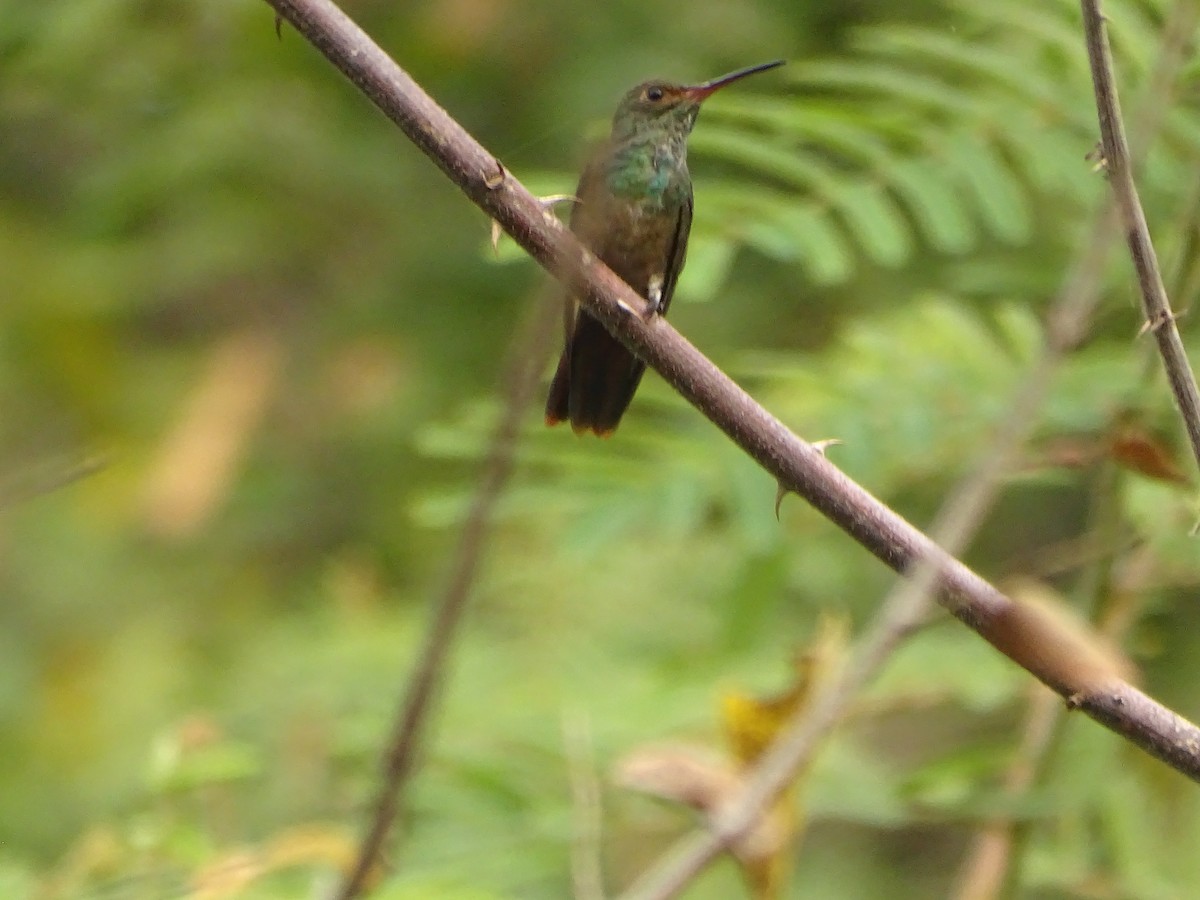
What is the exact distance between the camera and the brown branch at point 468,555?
1.20 m

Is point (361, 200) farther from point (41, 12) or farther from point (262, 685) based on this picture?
point (262, 685)

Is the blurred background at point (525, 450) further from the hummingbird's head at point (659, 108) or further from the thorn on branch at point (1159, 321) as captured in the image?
the thorn on branch at point (1159, 321)

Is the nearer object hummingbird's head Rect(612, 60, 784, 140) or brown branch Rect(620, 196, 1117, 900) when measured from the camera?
brown branch Rect(620, 196, 1117, 900)

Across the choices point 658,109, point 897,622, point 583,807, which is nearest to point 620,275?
point 658,109

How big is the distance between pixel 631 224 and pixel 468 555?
216 cm

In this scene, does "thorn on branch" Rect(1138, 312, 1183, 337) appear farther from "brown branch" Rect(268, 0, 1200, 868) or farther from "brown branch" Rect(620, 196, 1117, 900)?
"brown branch" Rect(268, 0, 1200, 868)

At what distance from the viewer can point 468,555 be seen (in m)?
1.22

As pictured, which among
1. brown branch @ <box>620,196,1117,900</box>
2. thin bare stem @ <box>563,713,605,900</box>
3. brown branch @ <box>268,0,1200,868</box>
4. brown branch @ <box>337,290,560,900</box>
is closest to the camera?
brown branch @ <box>337,290,560,900</box>

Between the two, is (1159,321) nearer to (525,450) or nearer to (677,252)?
(677,252)

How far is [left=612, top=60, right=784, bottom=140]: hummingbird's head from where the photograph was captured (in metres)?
3.41

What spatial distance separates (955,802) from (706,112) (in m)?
1.86

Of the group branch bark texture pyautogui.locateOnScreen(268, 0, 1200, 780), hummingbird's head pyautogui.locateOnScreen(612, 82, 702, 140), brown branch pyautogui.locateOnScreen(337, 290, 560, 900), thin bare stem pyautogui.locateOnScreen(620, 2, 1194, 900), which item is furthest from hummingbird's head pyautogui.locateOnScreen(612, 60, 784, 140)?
brown branch pyautogui.locateOnScreen(337, 290, 560, 900)

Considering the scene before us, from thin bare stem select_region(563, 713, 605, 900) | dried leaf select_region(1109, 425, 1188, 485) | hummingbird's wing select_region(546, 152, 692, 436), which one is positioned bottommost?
thin bare stem select_region(563, 713, 605, 900)

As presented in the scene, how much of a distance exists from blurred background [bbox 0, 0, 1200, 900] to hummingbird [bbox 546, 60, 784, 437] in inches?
4.8
